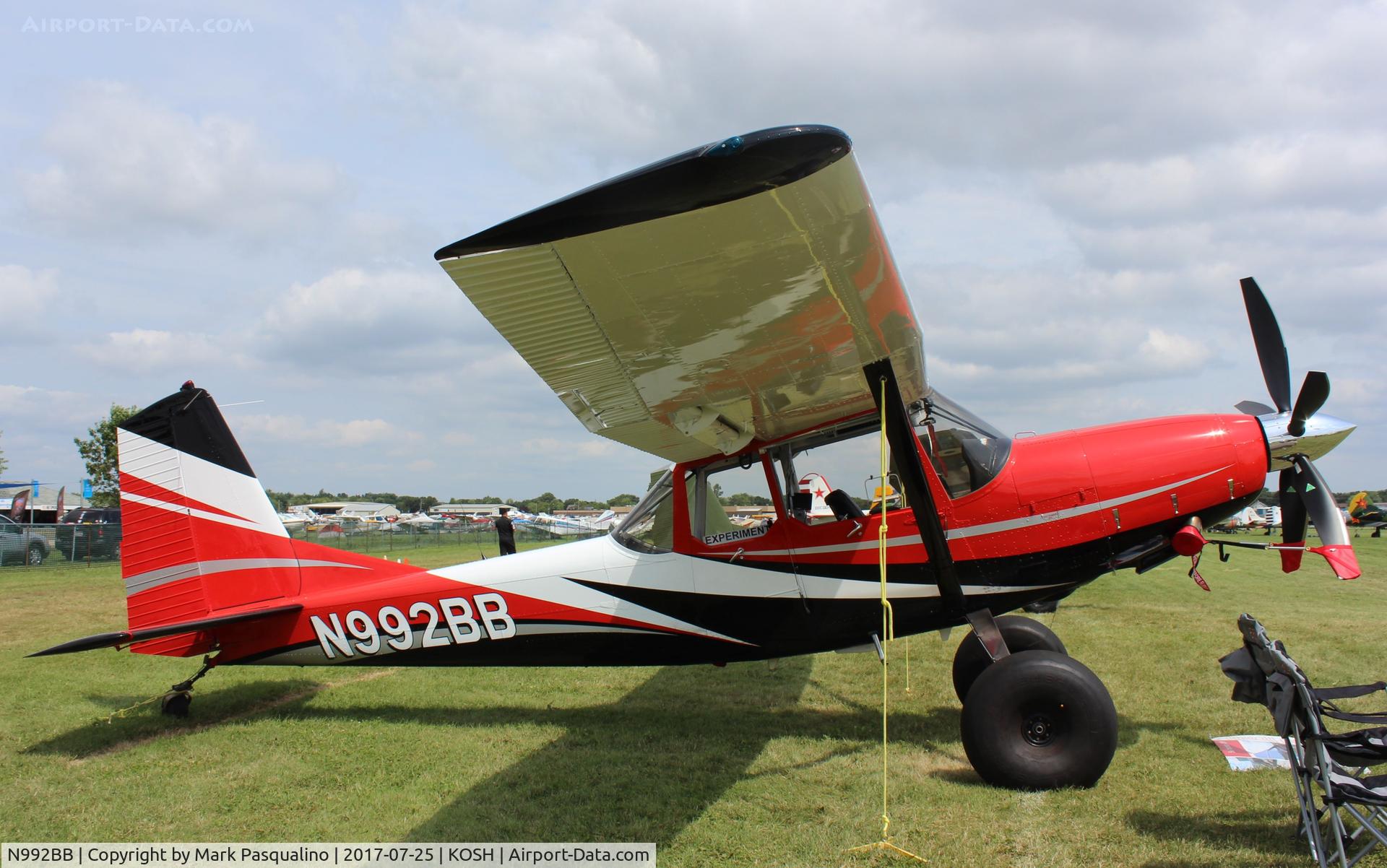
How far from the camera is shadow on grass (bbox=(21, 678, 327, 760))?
5469 millimetres

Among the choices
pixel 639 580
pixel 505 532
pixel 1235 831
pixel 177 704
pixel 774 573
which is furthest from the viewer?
pixel 505 532

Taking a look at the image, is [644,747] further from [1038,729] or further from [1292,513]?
[1292,513]

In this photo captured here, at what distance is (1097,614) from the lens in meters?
10.9

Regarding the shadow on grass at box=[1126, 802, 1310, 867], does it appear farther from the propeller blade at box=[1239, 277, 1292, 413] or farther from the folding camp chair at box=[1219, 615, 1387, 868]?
the propeller blade at box=[1239, 277, 1292, 413]

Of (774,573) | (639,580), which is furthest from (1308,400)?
(639,580)

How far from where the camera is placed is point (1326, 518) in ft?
16.2

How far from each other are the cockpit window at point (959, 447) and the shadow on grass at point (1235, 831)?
2.03m

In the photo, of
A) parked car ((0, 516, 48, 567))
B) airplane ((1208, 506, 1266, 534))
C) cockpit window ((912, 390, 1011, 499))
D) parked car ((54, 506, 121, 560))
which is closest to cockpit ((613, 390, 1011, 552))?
cockpit window ((912, 390, 1011, 499))

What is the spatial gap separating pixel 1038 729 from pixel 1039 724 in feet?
0.09

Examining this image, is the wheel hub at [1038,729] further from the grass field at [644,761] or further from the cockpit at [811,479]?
the cockpit at [811,479]

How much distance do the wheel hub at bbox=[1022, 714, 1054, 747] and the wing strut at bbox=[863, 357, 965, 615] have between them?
77 cm

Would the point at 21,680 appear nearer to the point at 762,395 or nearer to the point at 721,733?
the point at 721,733

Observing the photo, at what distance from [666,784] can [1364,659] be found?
23.6 ft

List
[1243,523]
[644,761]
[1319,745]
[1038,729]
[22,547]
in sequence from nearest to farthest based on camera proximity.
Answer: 1. [1319,745]
2. [1038,729]
3. [644,761]
4. [22,547]
5. [1243,523]
